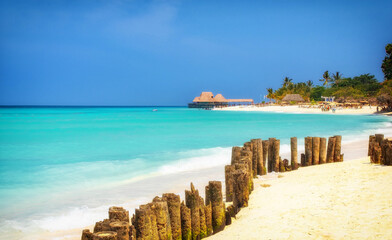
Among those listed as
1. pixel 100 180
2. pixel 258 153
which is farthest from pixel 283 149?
pixel 100 180

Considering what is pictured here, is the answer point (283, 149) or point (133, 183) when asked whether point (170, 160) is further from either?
point (283, 149)

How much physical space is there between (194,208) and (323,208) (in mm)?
1946

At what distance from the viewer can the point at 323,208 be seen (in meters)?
4.59

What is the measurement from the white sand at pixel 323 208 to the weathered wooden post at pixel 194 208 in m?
0.29

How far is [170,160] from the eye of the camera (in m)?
12.4

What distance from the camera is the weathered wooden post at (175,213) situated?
3752 millimetres

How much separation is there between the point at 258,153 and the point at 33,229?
15.8ft

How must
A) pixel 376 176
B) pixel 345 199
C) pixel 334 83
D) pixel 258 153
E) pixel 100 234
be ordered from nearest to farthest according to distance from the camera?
pixel 100 234
pixel 345 199
pixel 376 176
pixel 258 153
pixel 334 83

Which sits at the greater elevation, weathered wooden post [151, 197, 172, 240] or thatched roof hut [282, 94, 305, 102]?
thatched roof hut [282, 94, 305, 102]

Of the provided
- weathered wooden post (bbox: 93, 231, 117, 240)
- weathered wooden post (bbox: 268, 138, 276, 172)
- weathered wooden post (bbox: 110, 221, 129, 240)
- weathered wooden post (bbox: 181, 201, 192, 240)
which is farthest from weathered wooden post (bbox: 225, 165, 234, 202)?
weathered wooden post (bbox: 93, 231, 117, 240)

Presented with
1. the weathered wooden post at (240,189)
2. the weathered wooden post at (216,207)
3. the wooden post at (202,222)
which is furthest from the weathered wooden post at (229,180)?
the wooden post at (202,222)

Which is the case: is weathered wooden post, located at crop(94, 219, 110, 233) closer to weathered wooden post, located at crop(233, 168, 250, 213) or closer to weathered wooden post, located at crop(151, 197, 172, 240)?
weathered wooden post, located at crop(151, 197, 172, 240)

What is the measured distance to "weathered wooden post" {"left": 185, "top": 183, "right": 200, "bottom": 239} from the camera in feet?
13.1

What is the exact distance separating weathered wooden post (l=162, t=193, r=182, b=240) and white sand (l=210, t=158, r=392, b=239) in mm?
597
